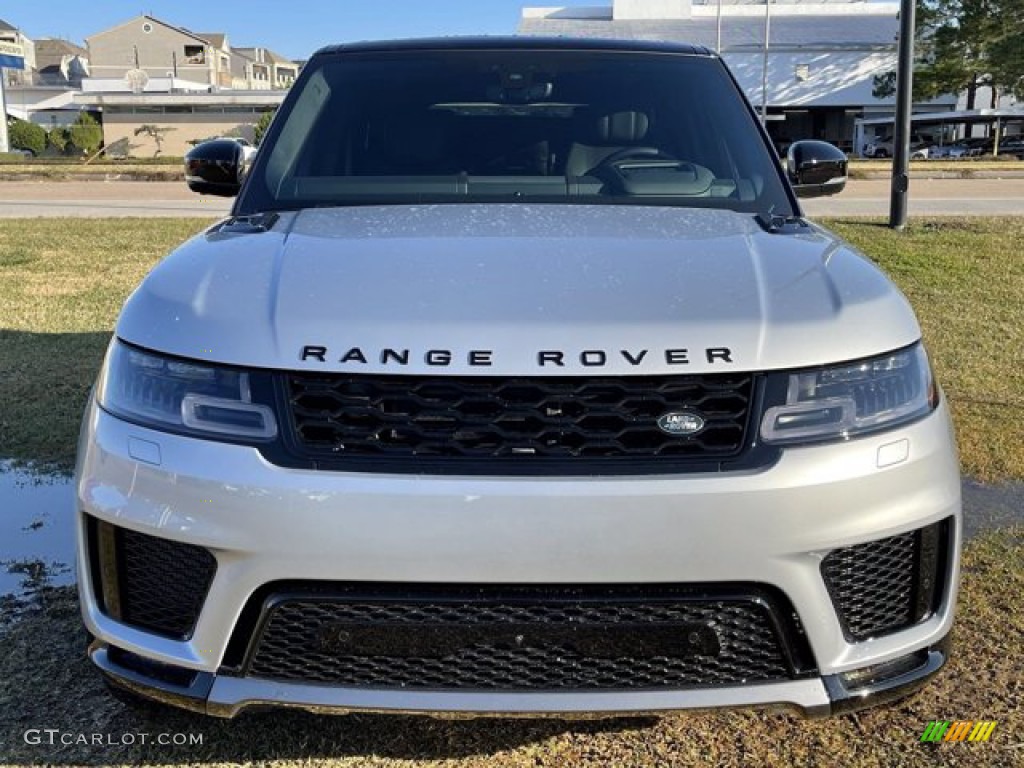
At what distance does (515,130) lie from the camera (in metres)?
3.38

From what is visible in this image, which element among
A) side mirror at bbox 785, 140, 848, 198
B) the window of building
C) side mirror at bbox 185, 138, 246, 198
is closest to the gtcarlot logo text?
side mirror at bbox 185, 138, 246, 198

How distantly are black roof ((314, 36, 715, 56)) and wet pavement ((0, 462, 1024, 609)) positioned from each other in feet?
6.78

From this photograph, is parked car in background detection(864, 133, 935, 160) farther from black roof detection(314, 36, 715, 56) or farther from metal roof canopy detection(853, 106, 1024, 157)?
black roof detection(314, 36, 715, 56)

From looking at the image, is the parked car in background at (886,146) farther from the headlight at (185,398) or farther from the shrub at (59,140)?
the headlight at (185,398)

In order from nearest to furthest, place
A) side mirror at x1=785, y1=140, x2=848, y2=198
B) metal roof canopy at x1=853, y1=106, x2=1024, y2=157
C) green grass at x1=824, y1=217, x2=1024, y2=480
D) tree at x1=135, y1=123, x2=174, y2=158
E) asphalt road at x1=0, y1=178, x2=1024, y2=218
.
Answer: side mirror at x1=785, y1=140, x2=848, y2=198, green grass at x1=824, y1=217, x2=1024, y2=480, asphalt road at x1=0, y1=178, x2=1024, y2=218, metal roof canopy at x1=853, y1=106, x2=1024, y2=157, tree at x1=135, y1=123, x2=174, y2=158

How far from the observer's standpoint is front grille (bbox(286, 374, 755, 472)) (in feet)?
6.30

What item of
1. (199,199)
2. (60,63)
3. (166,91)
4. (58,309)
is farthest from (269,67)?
(58,309)

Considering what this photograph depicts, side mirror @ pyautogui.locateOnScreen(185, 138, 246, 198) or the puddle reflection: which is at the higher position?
side mirror @ pyautogui.locateOnScreen(185, 138, 246, 198)

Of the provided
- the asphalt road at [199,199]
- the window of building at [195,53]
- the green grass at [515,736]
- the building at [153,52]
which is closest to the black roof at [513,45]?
the green grass at [515,736]

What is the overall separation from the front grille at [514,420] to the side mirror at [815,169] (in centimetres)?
180

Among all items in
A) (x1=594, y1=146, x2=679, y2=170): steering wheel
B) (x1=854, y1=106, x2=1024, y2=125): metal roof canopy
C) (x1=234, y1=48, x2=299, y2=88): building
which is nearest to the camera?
(x1=594, y1=146, x2=679, y2=170): steering wheel

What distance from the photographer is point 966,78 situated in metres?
47.5

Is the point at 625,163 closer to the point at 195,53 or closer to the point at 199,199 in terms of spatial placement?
the point at 199,199

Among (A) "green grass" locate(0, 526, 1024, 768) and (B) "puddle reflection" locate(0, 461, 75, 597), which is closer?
(A) "green grass" locate(0, 526, 1024, 768)
